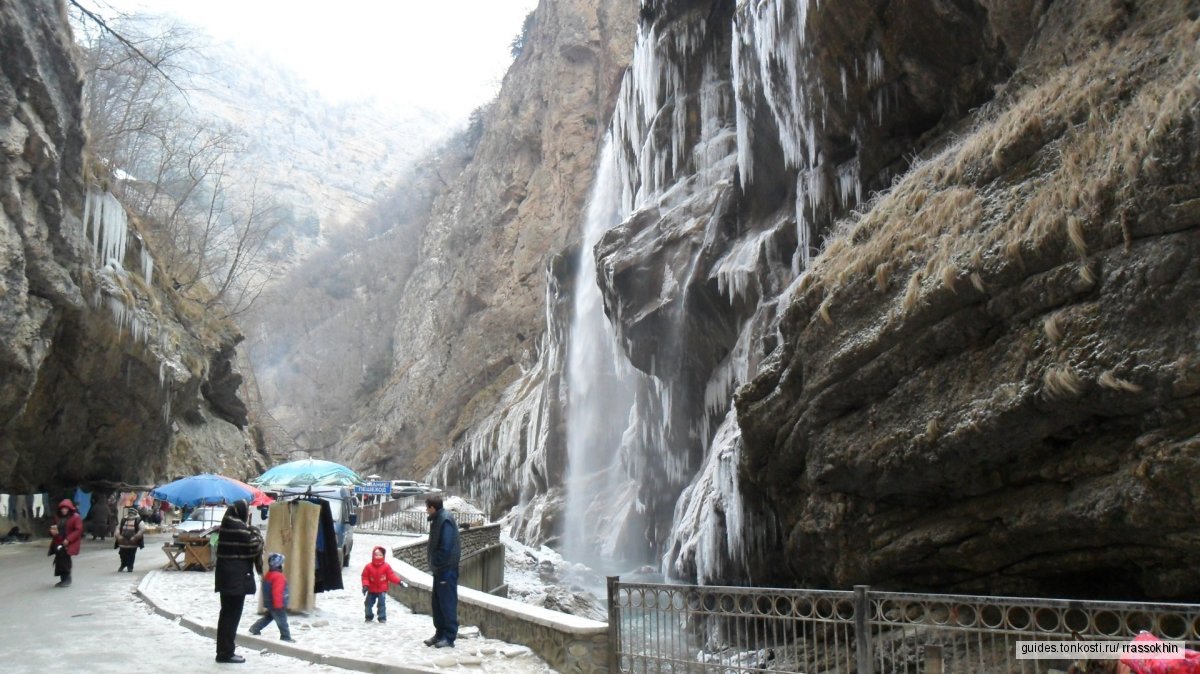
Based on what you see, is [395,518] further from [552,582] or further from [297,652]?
[297,652]

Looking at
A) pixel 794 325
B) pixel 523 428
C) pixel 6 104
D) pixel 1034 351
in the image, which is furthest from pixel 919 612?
pixel 523 428

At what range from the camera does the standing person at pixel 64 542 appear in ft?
45.4

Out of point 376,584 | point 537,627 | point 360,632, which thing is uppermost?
point 376,584

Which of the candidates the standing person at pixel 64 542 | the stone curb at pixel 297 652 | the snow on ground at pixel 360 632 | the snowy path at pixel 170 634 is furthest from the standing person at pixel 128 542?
the stone curb at pixel 297 652

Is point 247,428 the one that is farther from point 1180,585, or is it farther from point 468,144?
point 1180,585

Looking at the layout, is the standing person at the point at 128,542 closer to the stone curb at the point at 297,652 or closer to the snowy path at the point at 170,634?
the snowy path at the point at 170,634

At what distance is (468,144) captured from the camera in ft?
235

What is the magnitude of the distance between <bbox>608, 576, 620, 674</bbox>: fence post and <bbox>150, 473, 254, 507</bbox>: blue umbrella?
13058 mm

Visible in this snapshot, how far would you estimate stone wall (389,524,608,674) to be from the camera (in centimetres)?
780

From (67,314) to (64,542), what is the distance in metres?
8.47

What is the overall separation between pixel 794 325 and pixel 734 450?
3.07 m

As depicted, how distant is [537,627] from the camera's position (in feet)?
28.5

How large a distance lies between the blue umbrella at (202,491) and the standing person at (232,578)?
35.4 ft

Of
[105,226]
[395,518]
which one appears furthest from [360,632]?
[395,518]
